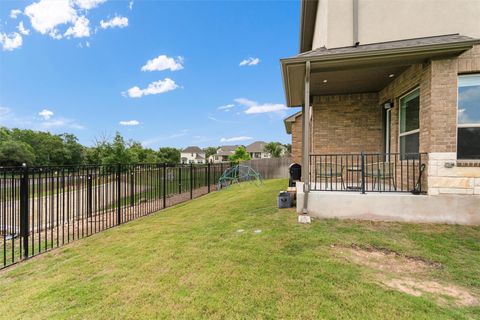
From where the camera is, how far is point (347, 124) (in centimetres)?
787

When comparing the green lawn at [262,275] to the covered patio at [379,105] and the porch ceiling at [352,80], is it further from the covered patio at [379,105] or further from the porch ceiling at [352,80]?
the porch ceiling at [352,80]

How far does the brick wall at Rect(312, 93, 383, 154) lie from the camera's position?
7.73 meters

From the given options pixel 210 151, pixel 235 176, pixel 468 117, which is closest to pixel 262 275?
pixel 468 117

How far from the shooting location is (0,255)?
440 centimetres

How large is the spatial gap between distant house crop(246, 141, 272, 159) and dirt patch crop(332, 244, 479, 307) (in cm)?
6654

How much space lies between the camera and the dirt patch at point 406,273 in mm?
2580

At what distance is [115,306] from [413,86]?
714 cm

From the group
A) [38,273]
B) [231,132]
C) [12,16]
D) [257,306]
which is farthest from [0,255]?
[231,132]

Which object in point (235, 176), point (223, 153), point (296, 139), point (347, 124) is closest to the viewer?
point (347, 124)

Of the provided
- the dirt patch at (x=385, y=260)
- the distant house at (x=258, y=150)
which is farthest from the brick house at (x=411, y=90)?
the distant house at (x=258, y=150)

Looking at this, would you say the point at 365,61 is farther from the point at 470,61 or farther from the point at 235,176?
the point at 235,176

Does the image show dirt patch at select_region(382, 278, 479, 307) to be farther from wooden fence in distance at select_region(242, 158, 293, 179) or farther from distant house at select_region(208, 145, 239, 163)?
distant house at select_region(208, 145, 239, 163)

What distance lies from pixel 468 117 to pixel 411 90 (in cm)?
138

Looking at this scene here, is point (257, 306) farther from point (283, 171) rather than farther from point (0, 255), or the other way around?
point (283, 171)
